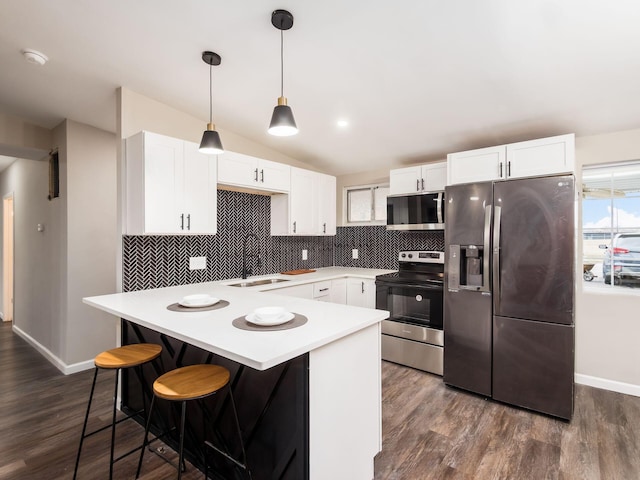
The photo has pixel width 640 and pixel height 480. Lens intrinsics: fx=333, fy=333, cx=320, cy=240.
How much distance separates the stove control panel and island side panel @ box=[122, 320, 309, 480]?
104 inches

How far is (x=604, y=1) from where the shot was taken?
1644 mm

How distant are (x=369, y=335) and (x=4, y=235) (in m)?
6.66

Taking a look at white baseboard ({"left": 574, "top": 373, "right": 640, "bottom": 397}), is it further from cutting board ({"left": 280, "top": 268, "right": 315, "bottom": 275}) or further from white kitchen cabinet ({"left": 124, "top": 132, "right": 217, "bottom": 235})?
white kitchen cabinet ({"left": 124, "top": 132, "right": 217, "bottom": 235})

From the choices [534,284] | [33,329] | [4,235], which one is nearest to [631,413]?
[534,284]

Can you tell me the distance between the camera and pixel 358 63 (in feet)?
7.52

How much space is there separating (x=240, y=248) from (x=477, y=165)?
2.46 meters

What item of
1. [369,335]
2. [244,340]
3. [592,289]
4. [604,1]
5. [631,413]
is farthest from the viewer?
[592,289]

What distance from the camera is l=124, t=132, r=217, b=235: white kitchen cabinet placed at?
253 centimetres

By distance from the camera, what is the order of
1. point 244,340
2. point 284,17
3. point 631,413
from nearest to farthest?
point 244,340
point 284,17
point 631,413

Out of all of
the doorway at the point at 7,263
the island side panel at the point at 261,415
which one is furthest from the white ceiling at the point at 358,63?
the doorway at the point at 7,263

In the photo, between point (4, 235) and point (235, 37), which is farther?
point (4, 235)

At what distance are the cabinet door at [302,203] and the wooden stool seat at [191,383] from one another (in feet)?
7.47

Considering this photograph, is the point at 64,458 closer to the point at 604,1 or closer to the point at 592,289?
the point at 604,1

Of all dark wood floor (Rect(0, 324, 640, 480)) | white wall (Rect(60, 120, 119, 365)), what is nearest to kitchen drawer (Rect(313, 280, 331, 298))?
dark wood floor (Rect(0, 324, 640, 480))
